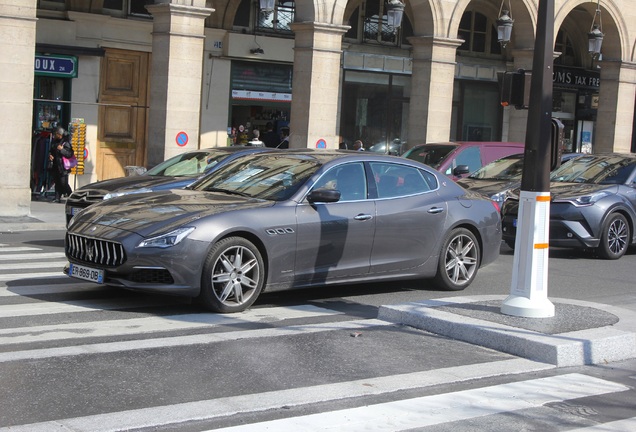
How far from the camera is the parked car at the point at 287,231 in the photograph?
9.11 m

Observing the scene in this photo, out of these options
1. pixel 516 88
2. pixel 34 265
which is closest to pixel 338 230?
pixel 516 88

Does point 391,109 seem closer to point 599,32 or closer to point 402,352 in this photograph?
point 599,32

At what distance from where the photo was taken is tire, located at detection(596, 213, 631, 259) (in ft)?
51.2

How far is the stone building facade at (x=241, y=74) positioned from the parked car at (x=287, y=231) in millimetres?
9183

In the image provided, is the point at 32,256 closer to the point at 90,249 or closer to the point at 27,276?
the point at 27,276

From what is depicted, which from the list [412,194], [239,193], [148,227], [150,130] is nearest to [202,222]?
[148,227]

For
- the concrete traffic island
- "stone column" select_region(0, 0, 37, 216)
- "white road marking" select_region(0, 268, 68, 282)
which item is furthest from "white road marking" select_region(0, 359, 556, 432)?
"stone column" select_region(0, 0, 37, 216)

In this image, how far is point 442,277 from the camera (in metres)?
11.4

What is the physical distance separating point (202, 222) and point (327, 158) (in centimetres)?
202

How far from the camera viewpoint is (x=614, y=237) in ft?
51.9

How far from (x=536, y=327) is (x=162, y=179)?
24.5 feet

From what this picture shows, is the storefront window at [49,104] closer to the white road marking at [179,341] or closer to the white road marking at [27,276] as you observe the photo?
the white road marking at [27,276]

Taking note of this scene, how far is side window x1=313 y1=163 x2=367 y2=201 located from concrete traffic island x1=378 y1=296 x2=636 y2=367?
4.88ft

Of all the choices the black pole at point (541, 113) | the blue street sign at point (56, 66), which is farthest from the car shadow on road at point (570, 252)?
the blue street sign at point (56, 66)
